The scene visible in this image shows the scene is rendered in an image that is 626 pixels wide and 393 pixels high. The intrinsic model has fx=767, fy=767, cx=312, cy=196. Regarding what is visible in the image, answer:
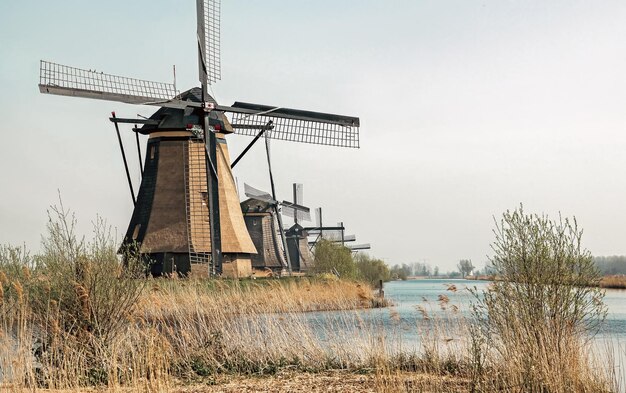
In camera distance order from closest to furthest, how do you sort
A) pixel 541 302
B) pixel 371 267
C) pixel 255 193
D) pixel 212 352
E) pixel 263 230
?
pixel 541 302, pixel 212 352, pixel 263 230, pixel 255 193, pixel 371 267

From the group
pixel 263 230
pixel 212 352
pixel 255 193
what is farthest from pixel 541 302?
pixel 255 193

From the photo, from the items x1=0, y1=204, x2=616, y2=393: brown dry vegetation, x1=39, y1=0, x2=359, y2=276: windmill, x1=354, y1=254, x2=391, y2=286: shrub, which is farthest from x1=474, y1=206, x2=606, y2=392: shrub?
x1=354, y1=254, x2=391, y2=286: shrub

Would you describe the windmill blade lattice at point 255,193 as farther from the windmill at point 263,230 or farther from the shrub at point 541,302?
the shrub at point 541,302

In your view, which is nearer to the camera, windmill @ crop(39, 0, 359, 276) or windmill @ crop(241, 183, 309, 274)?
windmill @ crop(39, 0, 359, 276)

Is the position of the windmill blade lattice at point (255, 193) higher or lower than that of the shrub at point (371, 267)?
higher

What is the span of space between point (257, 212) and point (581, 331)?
31115 mm

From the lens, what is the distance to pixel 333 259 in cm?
3622

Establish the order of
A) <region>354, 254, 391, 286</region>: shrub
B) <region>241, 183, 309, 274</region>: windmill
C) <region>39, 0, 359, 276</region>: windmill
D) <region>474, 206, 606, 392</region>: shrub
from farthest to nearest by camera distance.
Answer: <region>354, 254, 391, 286</region>: shrub, <region>241, 183, 309, 274</region>: windmill, <region>39, 0, 359, 276</region>: windmill, <region>474, 206, 606, 392</region>: shrub

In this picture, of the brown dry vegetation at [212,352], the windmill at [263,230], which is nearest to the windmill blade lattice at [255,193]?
the windmill at [263,230]

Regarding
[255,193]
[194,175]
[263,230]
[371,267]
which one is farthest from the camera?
[371,267]

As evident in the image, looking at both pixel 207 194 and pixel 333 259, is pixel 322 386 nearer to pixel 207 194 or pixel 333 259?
pixel 207 194

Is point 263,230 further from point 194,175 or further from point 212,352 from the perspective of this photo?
point 212,352

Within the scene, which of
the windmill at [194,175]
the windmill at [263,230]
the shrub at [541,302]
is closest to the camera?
the shrub at [541,302]

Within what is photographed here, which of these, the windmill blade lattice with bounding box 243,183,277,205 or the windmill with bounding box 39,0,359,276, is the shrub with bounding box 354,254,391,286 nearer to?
the windmill blade lattice with bounding box 243,183,277,205
